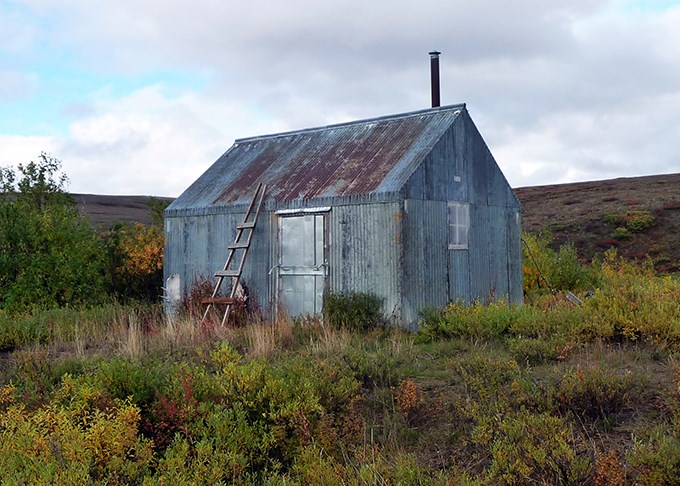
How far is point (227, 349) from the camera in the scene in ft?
25.3

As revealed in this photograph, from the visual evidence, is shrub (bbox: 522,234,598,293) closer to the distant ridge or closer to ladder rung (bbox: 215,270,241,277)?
ladder rung (bbox: 215,270,241,277)

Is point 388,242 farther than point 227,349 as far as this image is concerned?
Yes

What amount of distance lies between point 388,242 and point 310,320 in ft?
6.38

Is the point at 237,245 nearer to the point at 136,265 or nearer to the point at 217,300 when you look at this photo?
the point at 217,300

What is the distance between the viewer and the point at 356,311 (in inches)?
498

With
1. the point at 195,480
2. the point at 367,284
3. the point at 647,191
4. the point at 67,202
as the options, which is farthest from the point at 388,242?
the point at 647,191

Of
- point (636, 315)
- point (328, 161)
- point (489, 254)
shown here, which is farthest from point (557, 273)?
point (636, 315)

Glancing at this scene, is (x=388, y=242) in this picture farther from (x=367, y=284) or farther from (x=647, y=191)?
(x=647, y=191)

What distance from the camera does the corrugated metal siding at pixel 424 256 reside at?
12750 mm

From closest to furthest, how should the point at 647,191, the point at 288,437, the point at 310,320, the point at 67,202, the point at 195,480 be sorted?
the point at 195,480, the point at 288,437, the point at 310,320, the point at 67,202, the point at 647,191

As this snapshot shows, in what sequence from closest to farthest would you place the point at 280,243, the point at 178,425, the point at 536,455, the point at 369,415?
the point at 536,455 < the point at 178,425 < the point at 369,415 < the point at 280,243

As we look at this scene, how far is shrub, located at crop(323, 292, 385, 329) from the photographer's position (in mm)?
12602

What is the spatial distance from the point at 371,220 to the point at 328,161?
2.72m

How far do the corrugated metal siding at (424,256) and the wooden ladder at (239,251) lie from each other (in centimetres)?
Answer: 325
